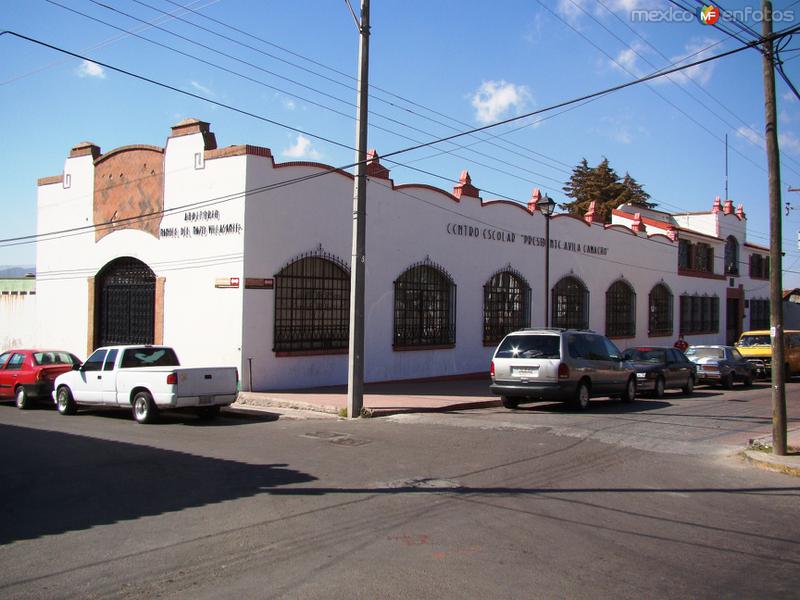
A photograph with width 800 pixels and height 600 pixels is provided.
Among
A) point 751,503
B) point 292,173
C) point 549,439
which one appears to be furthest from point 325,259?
point 751,503

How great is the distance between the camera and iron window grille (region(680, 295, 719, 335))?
4032cm

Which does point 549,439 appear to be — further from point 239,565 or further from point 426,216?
point 426,216

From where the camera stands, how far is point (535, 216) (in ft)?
93.3

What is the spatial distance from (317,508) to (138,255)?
54.4 feet

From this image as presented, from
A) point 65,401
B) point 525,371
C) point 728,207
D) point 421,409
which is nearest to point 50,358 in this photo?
point 65,401

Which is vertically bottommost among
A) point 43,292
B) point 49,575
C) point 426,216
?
point 49,575

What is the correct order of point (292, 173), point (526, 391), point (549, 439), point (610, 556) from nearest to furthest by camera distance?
point (610, 556)
point (549, 439)
point (526, 391)
point (292, 173)

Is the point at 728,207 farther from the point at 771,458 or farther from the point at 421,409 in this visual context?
the point at 771,458

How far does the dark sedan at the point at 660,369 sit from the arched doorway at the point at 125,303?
14187 millimetres

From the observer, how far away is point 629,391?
60.4 ft

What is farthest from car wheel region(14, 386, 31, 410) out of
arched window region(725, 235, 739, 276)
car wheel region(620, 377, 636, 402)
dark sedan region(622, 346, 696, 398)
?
arched window region(725, 235, 739, 276)

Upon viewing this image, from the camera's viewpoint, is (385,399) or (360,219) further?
(385,399)

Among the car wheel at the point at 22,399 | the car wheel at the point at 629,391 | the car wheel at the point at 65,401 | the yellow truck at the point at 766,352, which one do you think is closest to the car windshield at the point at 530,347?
the car wheel at the point at 629,391

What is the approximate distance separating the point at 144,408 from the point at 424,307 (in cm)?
1091
